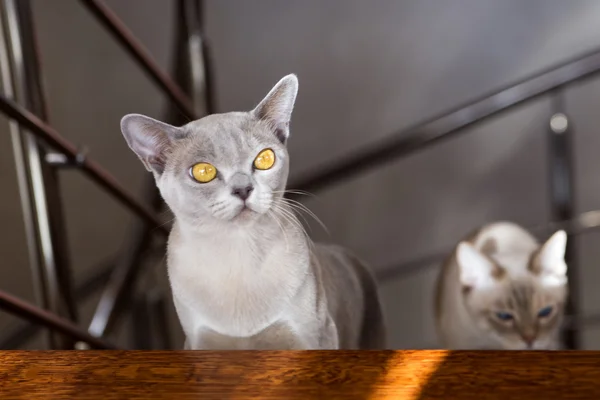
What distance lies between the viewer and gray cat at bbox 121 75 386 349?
1.98 feet

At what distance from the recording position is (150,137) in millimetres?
610

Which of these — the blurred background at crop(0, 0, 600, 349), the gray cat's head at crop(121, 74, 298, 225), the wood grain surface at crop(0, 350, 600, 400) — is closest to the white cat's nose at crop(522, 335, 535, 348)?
the blurred background at crop(0, 0, 600, 349)

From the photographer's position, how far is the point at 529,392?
52cm

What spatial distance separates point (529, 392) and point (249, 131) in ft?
1.11

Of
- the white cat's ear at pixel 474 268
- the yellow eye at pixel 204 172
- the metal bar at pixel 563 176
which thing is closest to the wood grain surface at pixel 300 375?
the yellow eye at pixel 204 172

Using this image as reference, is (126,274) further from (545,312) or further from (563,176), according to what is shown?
(563,176)

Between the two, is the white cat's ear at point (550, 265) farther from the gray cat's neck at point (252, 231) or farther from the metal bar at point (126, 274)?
the metal bar at point (126, 274)

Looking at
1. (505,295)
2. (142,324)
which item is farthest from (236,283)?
(505,295)

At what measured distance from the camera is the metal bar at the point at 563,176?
0.97 metres

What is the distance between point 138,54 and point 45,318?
357 mm

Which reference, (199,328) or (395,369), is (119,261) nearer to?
(199,328)

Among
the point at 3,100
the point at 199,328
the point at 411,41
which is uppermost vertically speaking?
the point at 411,41

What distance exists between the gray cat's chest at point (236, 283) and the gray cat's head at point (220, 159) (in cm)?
4

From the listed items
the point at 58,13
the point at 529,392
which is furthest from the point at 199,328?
the point at 58,13
